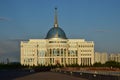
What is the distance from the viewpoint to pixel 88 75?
52844mm

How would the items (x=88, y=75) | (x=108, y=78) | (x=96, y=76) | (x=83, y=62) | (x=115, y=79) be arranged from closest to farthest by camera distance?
(x=115, y=79), (x=108, y=78), (x=96, y=76), (x=88, y=75), (x=83, y=62)

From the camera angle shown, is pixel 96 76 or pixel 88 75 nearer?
pixel 96 76

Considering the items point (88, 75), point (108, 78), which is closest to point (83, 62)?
point (88, 75)

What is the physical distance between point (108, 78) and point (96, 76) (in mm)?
6047

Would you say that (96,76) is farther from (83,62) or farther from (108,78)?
(83,62)

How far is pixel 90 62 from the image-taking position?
656 ft

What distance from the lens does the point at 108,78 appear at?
4081 centimetres

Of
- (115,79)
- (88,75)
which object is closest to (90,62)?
(88,75)

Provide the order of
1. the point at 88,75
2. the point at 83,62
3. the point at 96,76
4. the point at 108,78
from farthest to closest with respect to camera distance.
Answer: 1. the point at 83,62
2. the point at 88,75
3. the point at 96,76
4. the point at 108,78

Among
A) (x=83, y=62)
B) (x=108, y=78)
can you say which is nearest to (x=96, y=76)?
(x=108, y=78)

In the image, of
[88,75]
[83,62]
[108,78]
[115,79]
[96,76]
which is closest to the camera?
[115,79]

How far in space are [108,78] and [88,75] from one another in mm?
12112

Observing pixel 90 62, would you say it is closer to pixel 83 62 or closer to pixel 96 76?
pixel 83 62

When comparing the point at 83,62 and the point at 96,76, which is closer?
the point at 96,76
